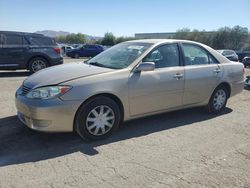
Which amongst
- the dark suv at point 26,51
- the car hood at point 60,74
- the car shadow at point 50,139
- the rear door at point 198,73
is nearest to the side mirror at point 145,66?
the car hood at point 60,74

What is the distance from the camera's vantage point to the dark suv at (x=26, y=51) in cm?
1113

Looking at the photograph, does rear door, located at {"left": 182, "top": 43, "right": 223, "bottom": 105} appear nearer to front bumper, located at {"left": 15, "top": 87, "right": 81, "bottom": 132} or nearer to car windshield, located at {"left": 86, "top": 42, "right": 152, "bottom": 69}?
car windshield, located at {"left": 86, "top": 42, "right": 152, "bottom": 69}

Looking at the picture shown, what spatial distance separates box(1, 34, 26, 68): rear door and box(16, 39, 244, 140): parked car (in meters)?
6.56

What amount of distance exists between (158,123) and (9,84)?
5.68m

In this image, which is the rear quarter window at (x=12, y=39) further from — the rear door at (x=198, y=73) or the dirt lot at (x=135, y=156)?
the rear door at (x=198, y=73)

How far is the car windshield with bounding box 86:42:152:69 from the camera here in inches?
198

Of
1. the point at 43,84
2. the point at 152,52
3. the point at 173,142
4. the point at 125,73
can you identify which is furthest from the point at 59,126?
the point at 152,52

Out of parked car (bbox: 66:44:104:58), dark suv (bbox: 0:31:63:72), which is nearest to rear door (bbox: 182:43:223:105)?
dark suv (bbox: 0:31:63:72)

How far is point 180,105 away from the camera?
18.3ft

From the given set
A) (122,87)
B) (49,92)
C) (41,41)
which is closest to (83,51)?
(41,41)

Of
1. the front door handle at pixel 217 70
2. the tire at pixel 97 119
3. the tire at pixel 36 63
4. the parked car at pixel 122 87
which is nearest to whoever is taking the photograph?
the parked car at pixel 122 87

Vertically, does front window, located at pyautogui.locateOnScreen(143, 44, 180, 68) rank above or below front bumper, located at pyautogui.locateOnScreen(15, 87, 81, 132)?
above

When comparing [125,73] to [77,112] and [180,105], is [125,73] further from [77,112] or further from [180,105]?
[180,105]

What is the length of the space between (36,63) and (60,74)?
7.56 metres
